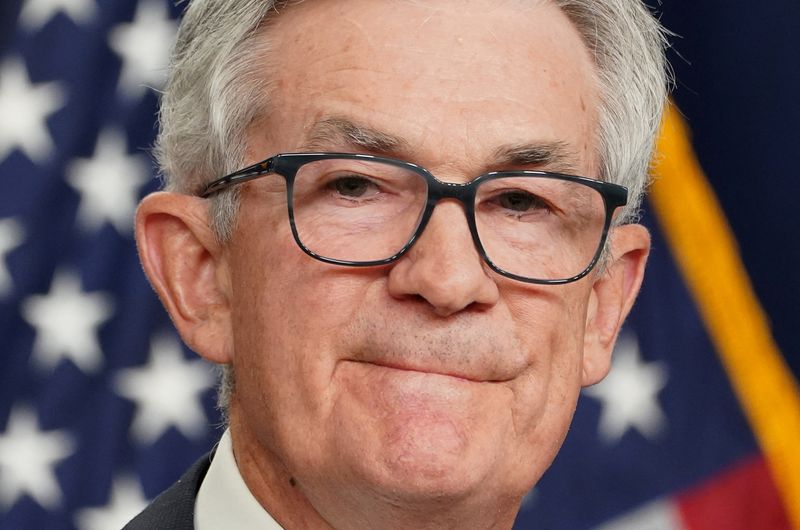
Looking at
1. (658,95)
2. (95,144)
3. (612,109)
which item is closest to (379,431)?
(612,109)

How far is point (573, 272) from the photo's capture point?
6.59ft

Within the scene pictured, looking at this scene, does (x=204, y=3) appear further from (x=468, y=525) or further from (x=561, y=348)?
(x=468, y=525)

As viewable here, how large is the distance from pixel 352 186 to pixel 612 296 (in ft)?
2.29

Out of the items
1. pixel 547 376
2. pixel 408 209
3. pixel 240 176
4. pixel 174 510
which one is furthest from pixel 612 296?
pixel 174 510

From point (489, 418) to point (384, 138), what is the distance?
486 millimetres

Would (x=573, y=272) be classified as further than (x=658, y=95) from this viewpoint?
No

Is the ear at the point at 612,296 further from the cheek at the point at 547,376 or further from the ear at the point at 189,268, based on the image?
the ear at the point at 189,268

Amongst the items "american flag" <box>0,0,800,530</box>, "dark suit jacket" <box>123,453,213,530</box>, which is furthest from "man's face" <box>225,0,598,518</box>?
"american flag" <box>0,0,800,530</box>

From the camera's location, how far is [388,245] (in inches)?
72.0

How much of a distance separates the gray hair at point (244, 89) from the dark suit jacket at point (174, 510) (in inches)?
8.0

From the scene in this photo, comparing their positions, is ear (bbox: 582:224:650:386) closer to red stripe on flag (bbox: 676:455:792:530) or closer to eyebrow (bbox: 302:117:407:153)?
eyebrow (bbox: 302:117:407:153)

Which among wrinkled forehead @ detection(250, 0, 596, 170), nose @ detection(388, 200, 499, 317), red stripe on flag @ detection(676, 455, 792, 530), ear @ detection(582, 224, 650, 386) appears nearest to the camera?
nose @ detection(388, 200, 499, 317)

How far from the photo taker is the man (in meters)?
1.81

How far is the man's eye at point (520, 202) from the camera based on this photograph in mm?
1924
